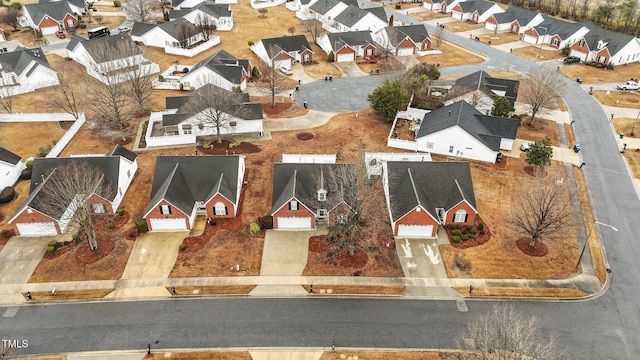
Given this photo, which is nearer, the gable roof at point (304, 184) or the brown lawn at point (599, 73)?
the gable roof at point (304, 184)

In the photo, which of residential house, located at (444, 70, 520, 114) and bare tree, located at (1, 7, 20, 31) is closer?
residential house, located at (444, 70, 520, 114)

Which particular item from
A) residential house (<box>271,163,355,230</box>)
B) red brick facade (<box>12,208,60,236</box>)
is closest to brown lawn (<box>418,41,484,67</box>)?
residential house (<box>271,163,355,230</box>)

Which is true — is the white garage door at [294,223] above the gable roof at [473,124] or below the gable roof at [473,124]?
below

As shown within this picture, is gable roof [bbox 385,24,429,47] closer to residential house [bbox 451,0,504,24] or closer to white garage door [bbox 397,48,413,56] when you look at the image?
white garage door [bbox 397,48,413,56]

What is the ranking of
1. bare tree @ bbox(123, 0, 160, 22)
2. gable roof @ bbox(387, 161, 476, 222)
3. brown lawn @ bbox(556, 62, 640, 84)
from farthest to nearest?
bare tree @ bbox(123, 0, 160, 22) → brown lawn @ bbox(556, 62, 640, 84) → gable roof @ bbox(387, 161, 476, 222)

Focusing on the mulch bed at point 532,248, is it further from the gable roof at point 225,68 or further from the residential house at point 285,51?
the residential house at point 285,51

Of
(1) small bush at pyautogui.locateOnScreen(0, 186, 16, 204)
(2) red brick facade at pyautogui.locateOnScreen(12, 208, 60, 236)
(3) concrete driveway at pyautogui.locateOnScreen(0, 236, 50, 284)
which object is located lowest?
(3) concrete driveway at pyautogui.locateOnScreen(0, 236, 50, 284)

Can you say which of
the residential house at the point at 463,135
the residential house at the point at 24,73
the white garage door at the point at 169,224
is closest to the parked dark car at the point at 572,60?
the residential house at the point at 463,135

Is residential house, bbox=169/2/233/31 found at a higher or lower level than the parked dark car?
higher
